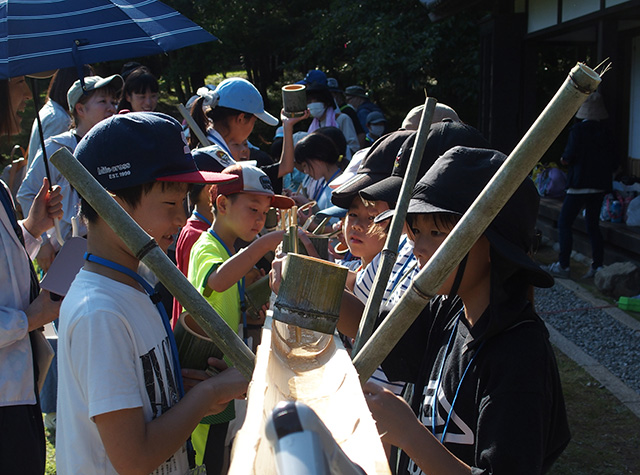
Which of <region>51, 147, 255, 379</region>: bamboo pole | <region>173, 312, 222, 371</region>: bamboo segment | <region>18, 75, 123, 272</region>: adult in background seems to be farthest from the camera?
<region>18, 75, 123, 272</region>: adult in background

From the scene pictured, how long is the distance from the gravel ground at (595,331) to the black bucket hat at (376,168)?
11.4 feet

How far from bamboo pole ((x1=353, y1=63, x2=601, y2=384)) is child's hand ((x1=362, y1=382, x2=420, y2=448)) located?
0.13 metres

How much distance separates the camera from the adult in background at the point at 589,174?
26.3 ft

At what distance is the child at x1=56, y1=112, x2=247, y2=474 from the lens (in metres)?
1.60

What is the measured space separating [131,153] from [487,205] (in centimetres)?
113

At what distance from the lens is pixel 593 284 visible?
26.0ft

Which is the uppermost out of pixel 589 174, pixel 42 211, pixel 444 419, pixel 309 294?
pixel 309 294

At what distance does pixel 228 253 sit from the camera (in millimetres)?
2996

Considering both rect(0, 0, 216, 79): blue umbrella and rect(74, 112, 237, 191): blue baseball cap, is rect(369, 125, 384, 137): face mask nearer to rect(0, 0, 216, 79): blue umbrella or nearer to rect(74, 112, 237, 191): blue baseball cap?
rect(0, 0, 216, 79): blue umbrella

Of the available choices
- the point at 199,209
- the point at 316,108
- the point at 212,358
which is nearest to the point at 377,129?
the point at 316,108

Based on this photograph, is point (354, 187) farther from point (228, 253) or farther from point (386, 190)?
point (228, 253)

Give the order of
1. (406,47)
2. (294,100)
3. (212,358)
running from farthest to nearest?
(406,47), (294,100), (212,358)

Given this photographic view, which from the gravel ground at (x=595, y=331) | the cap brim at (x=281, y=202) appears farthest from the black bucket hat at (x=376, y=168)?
the gravel ground at (x=595, y=331)

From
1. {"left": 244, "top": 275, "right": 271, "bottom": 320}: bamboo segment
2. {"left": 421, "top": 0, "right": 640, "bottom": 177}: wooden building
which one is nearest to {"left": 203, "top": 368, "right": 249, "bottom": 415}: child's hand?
{"left": 244, "top": 275, "right": 271, "bottom": 320}: bamboo segment
